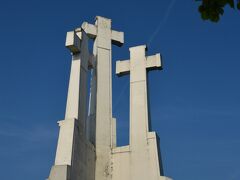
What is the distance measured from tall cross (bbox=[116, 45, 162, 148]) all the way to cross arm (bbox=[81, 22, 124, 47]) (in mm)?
876

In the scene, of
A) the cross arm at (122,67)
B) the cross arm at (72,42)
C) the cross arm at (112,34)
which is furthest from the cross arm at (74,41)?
the cross arm at (122,67)

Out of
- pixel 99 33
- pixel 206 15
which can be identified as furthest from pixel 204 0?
pixel 99 33

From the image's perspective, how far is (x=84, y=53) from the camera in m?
14.9

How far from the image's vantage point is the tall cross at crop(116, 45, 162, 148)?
47.1 feet

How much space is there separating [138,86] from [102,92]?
1327 mm

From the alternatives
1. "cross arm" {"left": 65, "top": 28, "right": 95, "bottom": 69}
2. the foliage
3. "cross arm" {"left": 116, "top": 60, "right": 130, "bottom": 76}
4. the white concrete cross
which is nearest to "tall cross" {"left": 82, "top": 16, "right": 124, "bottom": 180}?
"cross arm" {"left": 116, "top": 60, "right": 130, "bottom": 76}

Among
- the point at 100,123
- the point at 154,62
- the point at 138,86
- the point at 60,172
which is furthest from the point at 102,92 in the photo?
the point at 60,172

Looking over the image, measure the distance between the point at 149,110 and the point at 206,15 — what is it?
10063 millimetres

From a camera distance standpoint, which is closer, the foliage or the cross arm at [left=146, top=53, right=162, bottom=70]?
the foliage

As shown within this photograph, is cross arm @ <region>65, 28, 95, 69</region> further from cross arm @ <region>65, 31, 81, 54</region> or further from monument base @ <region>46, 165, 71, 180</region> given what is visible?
monument base @ <region>46, 165, 71, 180</region>

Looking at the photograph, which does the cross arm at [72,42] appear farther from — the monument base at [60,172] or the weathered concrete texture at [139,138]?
the monument base at [60,172]

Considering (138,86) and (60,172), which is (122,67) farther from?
(60,172)

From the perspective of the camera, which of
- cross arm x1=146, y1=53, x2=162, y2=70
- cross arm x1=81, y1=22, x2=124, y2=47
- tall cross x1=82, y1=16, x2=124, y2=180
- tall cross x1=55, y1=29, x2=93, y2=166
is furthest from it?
cross arm x1=81, y1=22, x2=124, y2=47

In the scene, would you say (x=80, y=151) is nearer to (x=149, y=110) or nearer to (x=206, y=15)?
(x=149, y=110)
